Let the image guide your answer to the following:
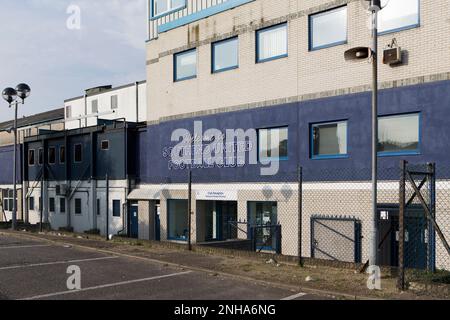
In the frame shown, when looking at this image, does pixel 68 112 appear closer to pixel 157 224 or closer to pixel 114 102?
pixel 114 102

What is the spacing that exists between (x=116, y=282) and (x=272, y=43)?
1147 centimetres

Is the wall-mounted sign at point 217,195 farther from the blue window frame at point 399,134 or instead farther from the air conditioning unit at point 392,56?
the air conditioning unit at point 392,56

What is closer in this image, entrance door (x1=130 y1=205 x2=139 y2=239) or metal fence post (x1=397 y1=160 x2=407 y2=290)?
metal fence post (x1=397 y1=160 x2=407 y2=290)

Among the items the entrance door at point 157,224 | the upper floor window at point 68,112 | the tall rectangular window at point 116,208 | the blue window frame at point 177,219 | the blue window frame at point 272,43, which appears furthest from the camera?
the upper floor window at point 68,112

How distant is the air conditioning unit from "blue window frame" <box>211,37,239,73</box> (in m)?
6.64

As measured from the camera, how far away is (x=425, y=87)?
49.0 feet

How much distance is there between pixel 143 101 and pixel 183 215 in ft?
43.1

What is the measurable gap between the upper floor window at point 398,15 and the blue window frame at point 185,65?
8.96 m

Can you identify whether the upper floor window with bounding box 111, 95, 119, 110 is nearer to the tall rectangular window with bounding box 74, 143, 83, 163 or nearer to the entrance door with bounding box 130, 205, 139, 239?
the tall rectangular window with bounding box 74, 143, 83, 163

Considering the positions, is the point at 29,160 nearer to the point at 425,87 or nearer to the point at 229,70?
the point at 229,70

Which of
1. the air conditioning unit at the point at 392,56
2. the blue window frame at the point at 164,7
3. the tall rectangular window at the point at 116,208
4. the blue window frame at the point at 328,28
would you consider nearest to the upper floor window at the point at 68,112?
the tall rectangular window at the point at 116,208

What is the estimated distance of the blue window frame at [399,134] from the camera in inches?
602

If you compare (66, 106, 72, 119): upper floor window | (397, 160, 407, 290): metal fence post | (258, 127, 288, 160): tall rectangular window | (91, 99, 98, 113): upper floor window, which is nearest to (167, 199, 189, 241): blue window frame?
(258, 127, 288, 160): tall rectangular window

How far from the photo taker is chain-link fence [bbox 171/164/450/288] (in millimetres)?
14234
